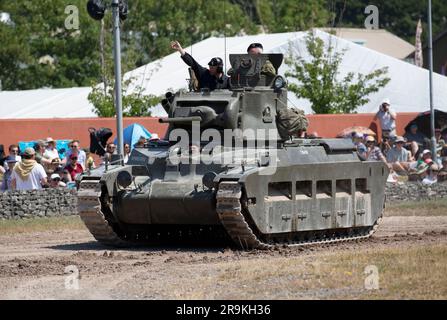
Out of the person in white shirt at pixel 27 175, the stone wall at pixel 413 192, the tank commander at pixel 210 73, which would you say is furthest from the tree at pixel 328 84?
the tank commander at pixel 210 73

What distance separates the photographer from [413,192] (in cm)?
2936

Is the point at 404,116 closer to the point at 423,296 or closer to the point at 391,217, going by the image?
the point at 391,217

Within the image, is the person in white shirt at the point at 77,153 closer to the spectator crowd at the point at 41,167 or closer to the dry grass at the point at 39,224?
the spectator crowd at the point at 41,167

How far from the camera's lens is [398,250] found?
1864cm

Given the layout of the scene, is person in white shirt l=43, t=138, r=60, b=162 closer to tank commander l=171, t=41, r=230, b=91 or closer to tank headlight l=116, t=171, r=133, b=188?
tank commander l=171, t=41, r=230, b=91

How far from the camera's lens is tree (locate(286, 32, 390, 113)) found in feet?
126

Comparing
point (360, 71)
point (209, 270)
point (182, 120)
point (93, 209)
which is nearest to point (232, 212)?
point (209, 270)

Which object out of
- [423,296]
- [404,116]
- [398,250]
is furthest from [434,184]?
[423,296]

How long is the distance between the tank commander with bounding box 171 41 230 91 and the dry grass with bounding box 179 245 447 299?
4462 millimetres

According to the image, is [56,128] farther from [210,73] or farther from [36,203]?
[210,73]

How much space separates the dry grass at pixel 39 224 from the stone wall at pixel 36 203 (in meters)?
0.22

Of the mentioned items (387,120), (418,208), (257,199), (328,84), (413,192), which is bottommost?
(418,208)

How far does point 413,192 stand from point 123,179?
10926mm

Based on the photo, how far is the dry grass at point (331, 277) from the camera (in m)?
14.4
